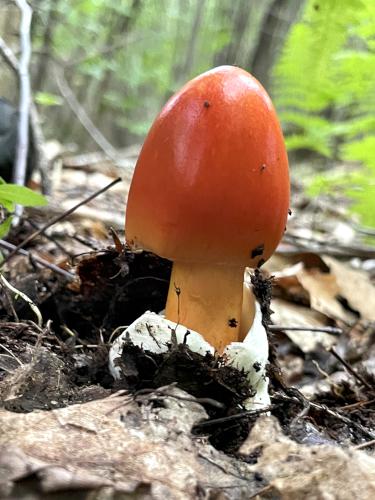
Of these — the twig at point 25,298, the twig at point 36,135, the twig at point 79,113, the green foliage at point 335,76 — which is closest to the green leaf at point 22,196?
the twig at point 25,298

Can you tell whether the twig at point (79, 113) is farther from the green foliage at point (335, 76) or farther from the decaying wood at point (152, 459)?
the decaying wood at point (152, 459)

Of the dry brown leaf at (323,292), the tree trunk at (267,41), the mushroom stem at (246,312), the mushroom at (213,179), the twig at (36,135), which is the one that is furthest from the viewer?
the tree trunk at (267,41)

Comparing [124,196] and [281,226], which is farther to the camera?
[124,196]

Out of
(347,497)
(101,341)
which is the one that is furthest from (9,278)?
(347,497)

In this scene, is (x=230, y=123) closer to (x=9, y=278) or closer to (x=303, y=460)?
(x=303, y=460)

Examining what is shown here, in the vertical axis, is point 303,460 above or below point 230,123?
below

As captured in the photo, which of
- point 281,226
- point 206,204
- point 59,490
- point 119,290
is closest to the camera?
point 59,490

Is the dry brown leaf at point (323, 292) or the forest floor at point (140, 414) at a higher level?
the forest floor at point (140, 414)
